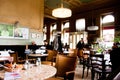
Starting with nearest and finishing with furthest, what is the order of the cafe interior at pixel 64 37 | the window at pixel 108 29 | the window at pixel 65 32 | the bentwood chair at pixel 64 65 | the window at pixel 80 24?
the bentwood chair at pixel 64 65 → the cafe interior at pixel 64 37 → the window at pixel 108 29 → the window at pixel 80 24 → the window at pixel 65 32

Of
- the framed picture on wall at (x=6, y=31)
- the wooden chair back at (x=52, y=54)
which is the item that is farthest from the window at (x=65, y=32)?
the wooden chair back at (x=52, y=54)

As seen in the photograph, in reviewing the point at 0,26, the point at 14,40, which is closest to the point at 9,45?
the point at 14,40

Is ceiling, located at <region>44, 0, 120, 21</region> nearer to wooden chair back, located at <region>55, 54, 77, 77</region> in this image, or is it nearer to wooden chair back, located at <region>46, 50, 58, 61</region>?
wooden chair back, located at <region>46, 50, 58, 61</region>

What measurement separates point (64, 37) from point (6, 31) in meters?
7.77

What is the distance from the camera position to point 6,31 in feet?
24.1

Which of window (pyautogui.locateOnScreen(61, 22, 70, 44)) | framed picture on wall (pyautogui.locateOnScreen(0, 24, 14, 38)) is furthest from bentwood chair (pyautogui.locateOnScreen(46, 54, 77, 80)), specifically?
window (pyautogui.locateOnScreen(61, 22, 70, 44))

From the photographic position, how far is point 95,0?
10.9 meters

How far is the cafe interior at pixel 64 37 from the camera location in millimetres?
3398

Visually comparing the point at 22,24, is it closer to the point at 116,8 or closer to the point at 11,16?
the point at 11,16

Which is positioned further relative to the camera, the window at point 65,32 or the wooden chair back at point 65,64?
the window at point 65,32

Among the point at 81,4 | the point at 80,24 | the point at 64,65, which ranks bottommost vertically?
the point at 64,65

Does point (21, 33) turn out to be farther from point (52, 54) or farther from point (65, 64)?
point (65, 64)

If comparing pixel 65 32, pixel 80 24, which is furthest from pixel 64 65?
pixel 65 32

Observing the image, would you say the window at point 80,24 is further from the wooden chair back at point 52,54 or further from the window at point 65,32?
the wooden chair back at point 52,54
